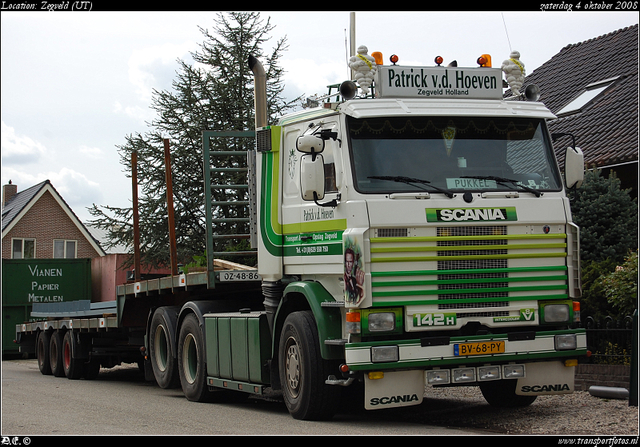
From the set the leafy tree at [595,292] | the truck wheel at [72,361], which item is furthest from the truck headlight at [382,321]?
the truck wheel at [72,361]

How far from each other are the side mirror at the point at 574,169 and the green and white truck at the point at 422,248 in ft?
0.04

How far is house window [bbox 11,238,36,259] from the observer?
141 feet

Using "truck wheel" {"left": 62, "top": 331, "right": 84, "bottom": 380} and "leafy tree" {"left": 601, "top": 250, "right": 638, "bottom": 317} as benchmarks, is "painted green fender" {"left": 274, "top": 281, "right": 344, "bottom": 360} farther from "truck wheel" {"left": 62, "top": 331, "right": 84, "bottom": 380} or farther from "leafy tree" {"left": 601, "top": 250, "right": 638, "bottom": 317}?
"truck wheel" {"left": 62, "top": 331, "right": 84, "bottom": 380}

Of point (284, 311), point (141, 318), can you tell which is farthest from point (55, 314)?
point (284, 311)

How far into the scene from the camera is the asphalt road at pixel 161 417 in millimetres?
8195

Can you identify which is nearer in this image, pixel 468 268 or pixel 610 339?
pixel 468 268

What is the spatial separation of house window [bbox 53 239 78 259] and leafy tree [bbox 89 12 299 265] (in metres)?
20.3

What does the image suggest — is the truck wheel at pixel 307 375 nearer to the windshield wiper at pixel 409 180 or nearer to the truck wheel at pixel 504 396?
the windshield wiper at pixel 409 180

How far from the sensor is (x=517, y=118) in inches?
353

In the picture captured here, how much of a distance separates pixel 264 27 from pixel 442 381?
745 inches

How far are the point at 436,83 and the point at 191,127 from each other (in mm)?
16395

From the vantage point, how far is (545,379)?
873cm

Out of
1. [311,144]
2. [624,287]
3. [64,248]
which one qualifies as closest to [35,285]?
[64,248]

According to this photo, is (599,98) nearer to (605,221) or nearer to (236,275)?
(605,221)
